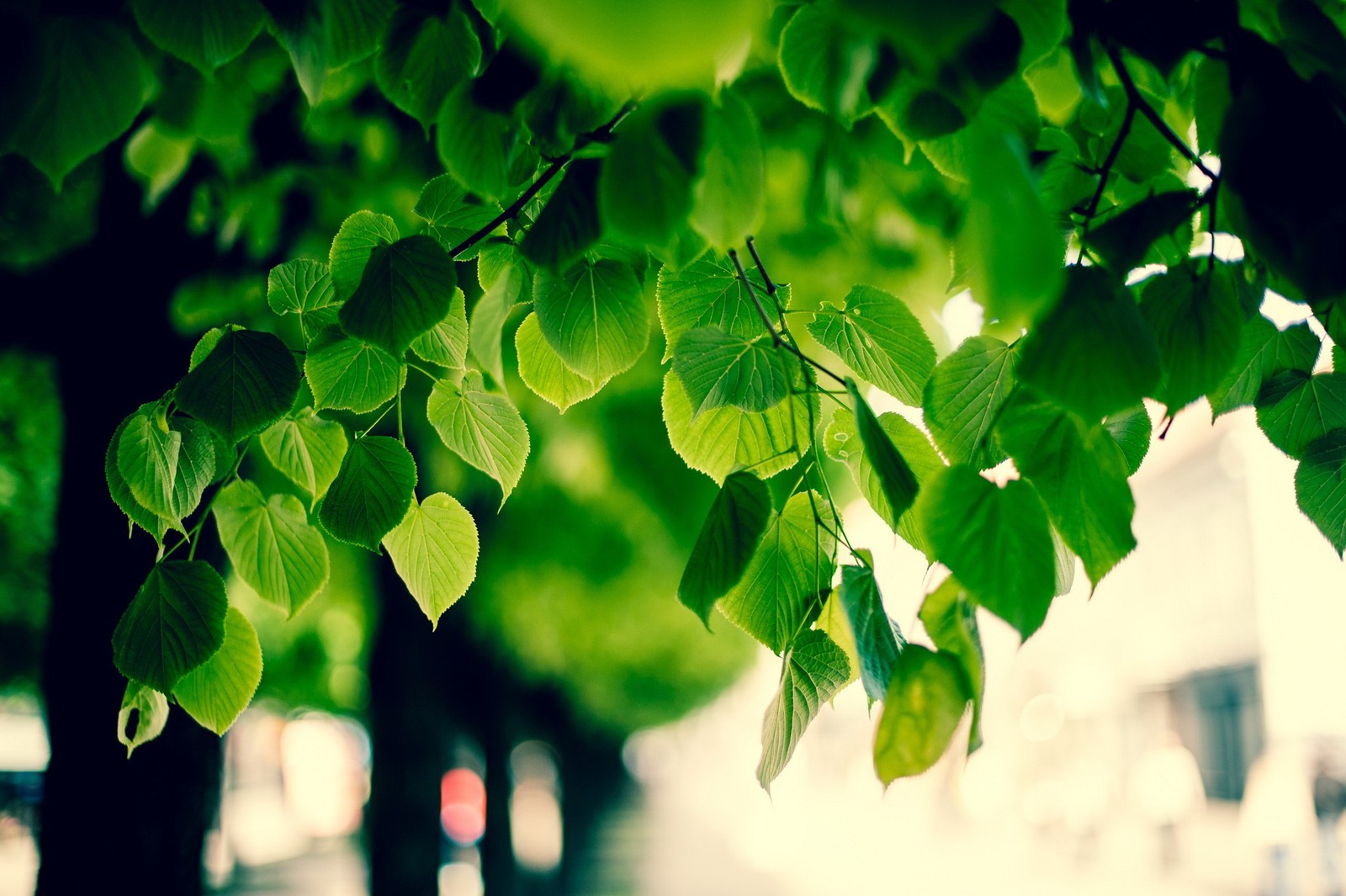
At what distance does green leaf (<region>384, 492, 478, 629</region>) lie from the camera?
1.43 metres

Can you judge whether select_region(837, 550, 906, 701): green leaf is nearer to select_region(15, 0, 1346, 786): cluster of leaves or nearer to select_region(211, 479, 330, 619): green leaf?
select_region(15, 0, 1346, 786): cluster of leaves

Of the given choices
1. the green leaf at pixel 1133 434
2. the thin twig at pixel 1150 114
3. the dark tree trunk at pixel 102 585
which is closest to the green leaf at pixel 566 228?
the thin twig at pixel 1150 114

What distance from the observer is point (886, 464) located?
0.98m

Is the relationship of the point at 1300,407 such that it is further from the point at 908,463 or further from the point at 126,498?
the point at 126,498

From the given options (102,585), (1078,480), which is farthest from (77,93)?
(102,585)

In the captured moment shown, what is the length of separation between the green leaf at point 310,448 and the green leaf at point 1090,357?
108 cm

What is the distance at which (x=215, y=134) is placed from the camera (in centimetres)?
240

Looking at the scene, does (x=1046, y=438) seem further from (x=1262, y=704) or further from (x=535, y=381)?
(x=1262, y=704)

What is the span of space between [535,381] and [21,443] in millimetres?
5452

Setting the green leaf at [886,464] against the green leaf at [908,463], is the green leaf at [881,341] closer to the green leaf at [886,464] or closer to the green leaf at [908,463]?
the green leaf at [908,463]

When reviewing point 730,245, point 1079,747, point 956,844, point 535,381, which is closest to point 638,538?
point 535,381

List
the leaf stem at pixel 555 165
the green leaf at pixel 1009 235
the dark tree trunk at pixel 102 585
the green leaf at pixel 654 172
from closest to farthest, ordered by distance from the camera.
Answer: the green leaf at pixel 1009 235, the green leaf at pixel 654 172, the leaf stem at pixel 555 165, the dark tree trunk at pixel 102 585

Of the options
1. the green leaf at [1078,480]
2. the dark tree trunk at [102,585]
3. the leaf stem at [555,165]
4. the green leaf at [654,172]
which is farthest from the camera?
the dark tree trunk at [102,585]

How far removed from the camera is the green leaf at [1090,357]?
2.78 feet
